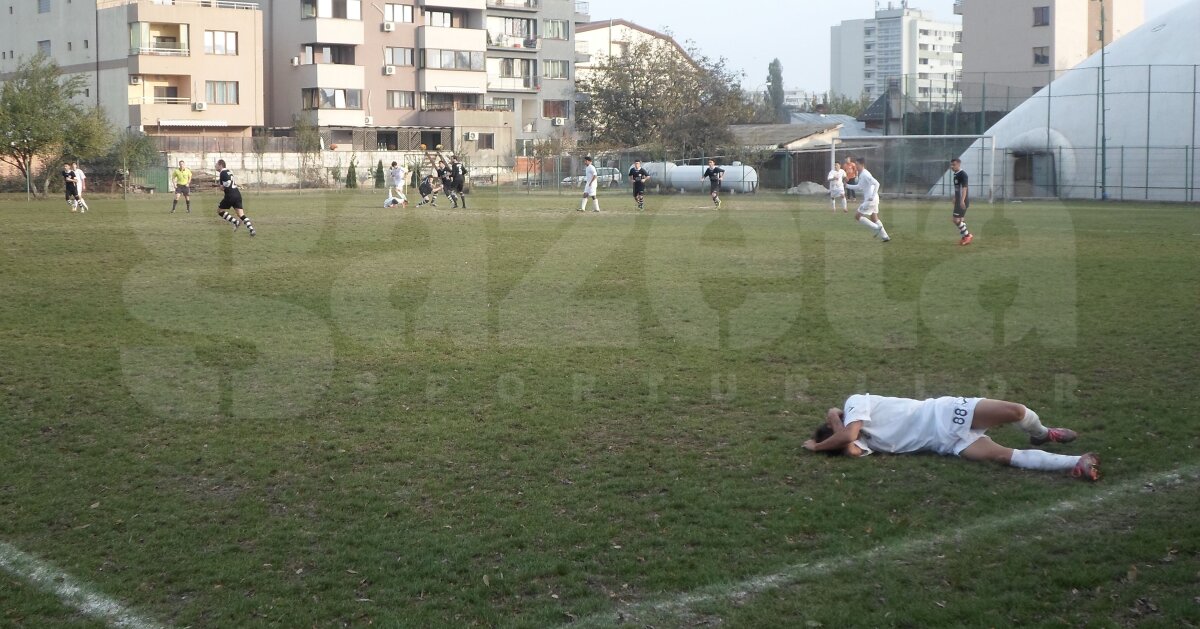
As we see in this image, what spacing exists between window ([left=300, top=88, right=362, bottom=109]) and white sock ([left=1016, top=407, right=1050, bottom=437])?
6753cm

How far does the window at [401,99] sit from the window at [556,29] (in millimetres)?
14764

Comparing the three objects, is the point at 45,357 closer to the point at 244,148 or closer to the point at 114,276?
the point at 114,276

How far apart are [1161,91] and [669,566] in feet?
155

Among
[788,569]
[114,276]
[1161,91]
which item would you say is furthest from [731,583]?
[1161,91]

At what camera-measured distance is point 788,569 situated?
228 inches

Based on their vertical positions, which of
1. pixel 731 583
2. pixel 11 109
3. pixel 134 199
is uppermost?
pixel 11 109

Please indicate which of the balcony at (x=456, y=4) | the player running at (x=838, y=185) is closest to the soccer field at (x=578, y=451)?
the player running at (x=838, y=185)

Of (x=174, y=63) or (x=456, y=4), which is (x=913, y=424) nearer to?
(x=174, y=63)

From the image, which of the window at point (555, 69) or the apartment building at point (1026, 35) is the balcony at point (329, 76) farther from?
the apartment building at point (1026, 35)

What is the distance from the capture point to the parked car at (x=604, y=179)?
61.5m

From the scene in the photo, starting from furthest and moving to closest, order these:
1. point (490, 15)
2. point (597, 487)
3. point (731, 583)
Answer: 1. point (490, 15)
2. point (597, 487)
3. point (731, 583)

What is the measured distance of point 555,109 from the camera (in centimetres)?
8781

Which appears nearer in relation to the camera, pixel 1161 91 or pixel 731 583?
pixel 731 583

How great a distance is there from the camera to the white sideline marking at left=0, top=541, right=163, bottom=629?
17.5 feet
